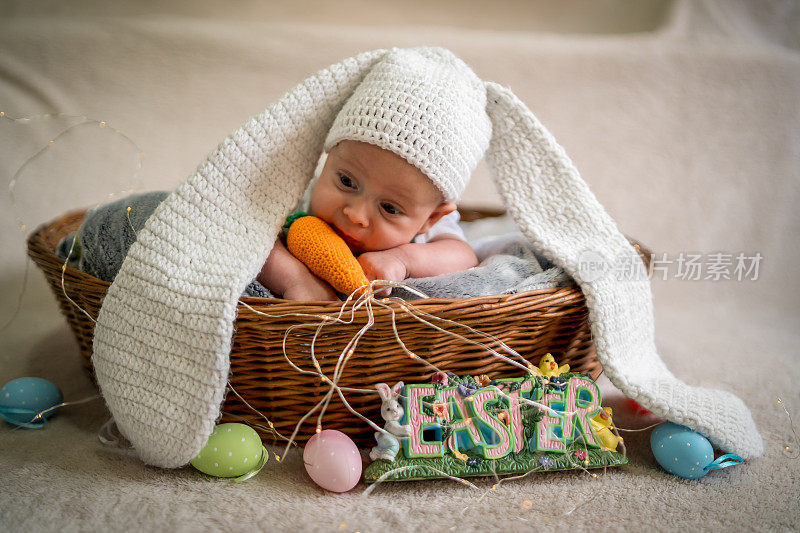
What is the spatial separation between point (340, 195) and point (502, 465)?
1.73ft

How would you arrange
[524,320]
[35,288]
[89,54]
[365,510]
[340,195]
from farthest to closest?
[89,54], [35,288], [340,195], [524,320], [365,510]

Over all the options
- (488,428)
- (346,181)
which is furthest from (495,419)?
(346,181)

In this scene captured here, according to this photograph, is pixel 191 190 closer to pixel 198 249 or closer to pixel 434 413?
pixel 198 249

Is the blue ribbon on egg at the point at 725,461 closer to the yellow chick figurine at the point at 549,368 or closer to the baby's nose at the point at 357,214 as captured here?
the yellow chick figurine at the point at 549,368

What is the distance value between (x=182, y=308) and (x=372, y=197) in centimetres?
37

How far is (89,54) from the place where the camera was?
1.86 meters

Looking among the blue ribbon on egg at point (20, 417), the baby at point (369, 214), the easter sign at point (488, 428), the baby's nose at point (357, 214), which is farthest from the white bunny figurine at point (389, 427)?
the blue ribbon on egg at point (20, 417)

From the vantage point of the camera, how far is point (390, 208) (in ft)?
3.67

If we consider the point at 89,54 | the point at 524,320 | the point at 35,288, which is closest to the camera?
the point at 524,320

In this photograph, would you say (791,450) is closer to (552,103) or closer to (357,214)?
(357,214)

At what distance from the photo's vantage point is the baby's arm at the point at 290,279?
1.07m

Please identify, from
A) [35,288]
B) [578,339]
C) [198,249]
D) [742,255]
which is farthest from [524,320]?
[35,288]

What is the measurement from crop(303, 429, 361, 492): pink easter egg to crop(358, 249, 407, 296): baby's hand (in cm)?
27

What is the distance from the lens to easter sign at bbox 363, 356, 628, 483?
94 cm
